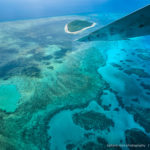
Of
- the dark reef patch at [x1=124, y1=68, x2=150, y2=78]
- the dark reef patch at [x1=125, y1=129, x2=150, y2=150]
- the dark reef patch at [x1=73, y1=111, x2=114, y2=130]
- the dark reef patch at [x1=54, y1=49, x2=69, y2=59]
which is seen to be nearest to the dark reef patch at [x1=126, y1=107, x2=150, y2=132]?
the dark reef patch at [x1=125, y1=129, x2=150, y2=150]

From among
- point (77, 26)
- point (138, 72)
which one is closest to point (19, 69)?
point (138, 72)

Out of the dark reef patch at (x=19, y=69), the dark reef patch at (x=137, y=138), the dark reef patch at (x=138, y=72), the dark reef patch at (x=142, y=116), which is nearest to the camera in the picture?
the dark reef patch at (x=137, y=138)

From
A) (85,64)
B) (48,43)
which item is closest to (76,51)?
(85,64)

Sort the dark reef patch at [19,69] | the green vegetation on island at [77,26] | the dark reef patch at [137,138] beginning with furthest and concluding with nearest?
1. the green vegetation on island at [77,26]
2. the dark reef patch at [19,69]
3. the dark reef patch at [137,138]

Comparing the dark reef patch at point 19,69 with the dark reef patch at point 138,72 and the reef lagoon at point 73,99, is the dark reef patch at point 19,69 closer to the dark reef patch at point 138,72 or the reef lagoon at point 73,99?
the reef lagoon at point 73,99

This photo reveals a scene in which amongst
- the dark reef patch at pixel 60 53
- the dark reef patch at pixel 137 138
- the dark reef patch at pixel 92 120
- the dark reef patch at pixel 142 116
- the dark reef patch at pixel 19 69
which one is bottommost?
the dark reef patch at pixel 137 138

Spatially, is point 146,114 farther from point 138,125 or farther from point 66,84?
point 66,84

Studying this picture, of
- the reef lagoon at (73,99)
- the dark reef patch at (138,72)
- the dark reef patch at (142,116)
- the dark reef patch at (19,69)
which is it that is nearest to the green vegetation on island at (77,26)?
the reef lagoon at (73,99)
